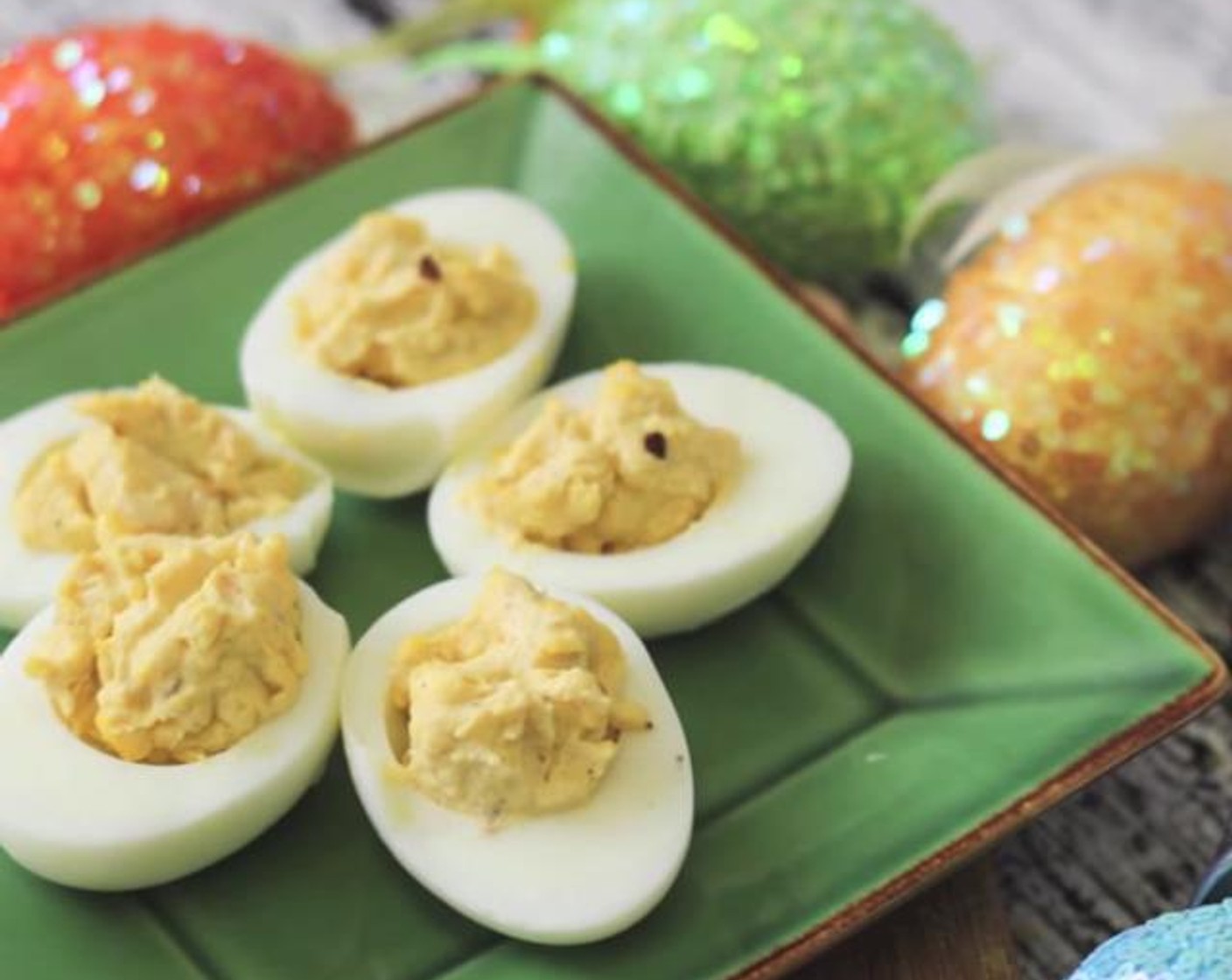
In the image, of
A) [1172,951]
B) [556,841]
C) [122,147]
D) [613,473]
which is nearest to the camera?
[1172,951]

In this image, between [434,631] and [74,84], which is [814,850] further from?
[74,84]

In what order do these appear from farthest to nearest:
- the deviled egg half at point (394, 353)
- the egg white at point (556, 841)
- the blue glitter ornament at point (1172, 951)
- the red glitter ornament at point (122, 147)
Result: the red glitter ornament at point (122, 147)
the deviled egg half at point (394, 353)
the egg white at point (556, 841)
the blue glitter ornament at point (1172, 951)

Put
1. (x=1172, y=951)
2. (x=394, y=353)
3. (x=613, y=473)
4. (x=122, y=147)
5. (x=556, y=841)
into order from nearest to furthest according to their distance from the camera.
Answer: (x=1172, y=951), (x=556, y=841), (x=613, y=473), (x=394, y=353), (x=122, y=147)

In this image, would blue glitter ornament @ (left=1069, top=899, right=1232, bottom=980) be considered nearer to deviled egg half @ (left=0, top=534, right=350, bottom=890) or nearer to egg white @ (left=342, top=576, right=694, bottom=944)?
egg white @ (left=342, top=576, right=694, bottom=944)

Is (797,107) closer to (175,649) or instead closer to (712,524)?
(712,524)

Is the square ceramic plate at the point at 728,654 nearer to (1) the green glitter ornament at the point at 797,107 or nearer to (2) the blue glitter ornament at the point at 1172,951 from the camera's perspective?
(1) the green glitter ornament at the point at 797,107

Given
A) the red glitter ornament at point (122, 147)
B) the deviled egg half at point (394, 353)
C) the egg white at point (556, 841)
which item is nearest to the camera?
the egg white at point (556, 841)

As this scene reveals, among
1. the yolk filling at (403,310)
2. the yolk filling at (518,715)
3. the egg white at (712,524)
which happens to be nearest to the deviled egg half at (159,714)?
the yolk filling at (518,715)

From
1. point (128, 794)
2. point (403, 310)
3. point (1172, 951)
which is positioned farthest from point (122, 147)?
point (1172, 951)
